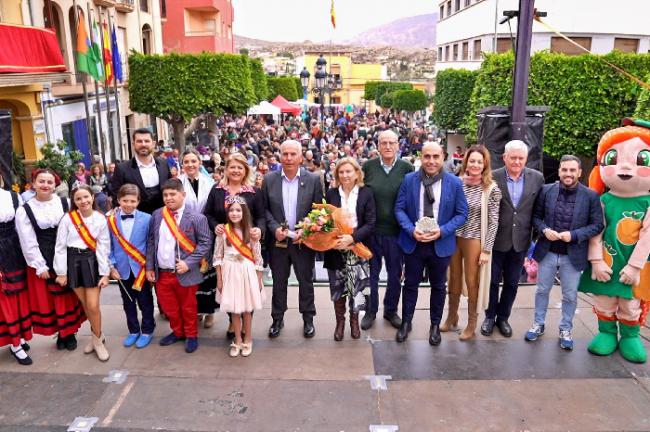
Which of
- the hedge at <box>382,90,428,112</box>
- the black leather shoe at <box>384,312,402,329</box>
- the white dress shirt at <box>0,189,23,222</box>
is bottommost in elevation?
the black leather shoe at <box>384,312,402,329</box>

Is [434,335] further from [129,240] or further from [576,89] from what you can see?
[576,89]

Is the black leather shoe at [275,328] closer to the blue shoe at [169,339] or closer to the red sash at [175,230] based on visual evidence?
the blue shoe at [169,339]

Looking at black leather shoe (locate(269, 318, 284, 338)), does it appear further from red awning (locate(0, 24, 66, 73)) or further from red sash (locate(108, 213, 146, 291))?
red awning (locate(0, 24, 66, 73))

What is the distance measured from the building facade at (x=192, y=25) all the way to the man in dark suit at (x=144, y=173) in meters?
24.1

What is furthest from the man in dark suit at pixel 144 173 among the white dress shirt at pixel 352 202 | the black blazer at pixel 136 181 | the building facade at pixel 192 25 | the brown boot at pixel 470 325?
the building facade at pixel 192 25

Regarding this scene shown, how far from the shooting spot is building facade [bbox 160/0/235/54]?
27.5 metres

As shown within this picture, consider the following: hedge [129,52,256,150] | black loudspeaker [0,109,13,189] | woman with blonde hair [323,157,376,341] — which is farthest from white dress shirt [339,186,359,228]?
hedge [129,52,256,150]

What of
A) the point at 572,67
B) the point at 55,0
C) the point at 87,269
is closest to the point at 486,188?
the point at 87,269

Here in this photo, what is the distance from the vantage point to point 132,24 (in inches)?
809

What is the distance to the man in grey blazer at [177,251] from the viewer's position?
436cm

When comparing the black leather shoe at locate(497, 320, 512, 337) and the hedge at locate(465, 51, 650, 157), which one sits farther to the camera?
the hedge at locate(465, 51, 650, 157)

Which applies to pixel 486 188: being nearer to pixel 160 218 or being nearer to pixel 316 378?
pixel 316 378

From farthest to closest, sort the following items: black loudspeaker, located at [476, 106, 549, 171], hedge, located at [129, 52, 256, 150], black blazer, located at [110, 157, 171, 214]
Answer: hedge, located at [129, 52, 256, 150] → black loudspeaker, located at [476, 106, 549, 171] → black blazer, located at [110, 157, 171, 214]

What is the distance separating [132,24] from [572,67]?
16.4 m
